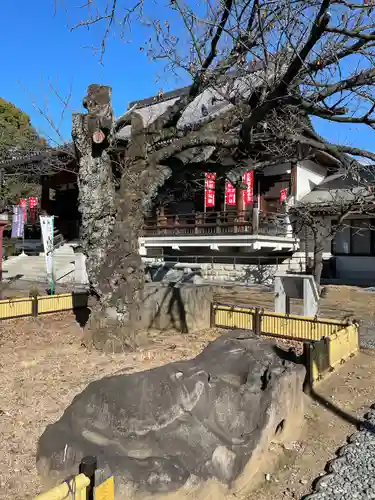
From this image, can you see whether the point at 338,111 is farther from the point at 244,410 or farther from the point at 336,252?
the point at 336,252

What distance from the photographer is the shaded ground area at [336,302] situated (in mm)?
12140

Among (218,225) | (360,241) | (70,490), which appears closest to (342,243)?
(360,241)

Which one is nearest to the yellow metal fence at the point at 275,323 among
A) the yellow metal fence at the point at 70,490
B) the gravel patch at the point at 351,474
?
the gravel patch at the point at 351,474

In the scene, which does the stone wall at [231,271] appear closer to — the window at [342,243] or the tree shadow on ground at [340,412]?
the window at [342,243]

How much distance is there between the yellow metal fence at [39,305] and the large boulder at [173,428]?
289 inches

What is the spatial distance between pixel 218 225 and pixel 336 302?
8.47 metres

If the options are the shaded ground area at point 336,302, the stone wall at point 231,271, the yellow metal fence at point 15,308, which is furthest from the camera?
the stone wall at point 231,271

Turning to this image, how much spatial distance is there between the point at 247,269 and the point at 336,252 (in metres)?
5.50

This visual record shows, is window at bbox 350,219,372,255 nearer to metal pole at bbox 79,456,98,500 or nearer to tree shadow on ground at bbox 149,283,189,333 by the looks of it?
tree shadow on ground at bbox 149,283,189,333

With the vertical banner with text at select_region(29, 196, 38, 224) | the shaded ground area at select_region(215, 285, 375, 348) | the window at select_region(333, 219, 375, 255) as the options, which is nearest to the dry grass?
the shaded ground area at select_region(215, 285, 375, 348)

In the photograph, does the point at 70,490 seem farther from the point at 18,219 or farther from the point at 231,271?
the point at 18,219

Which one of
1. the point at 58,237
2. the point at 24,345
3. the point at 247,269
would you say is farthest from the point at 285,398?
the point at 58,237

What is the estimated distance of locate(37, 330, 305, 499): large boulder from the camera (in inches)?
136

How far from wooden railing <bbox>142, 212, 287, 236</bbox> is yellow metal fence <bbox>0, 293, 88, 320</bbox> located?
429 inches
